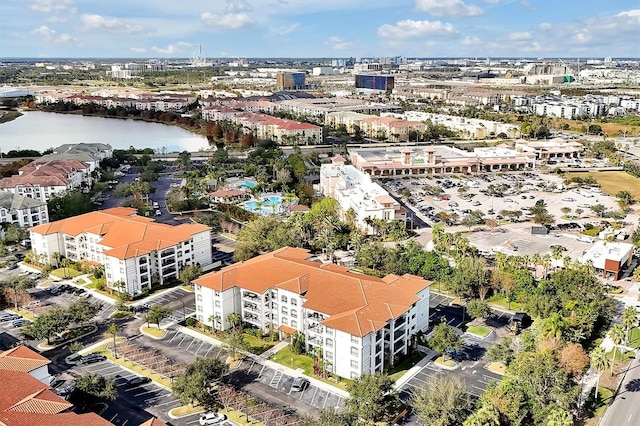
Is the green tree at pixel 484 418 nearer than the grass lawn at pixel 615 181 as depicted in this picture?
Yes

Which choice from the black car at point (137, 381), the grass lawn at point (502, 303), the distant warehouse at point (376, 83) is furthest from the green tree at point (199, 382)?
the distant warehouse at point (376, 83)

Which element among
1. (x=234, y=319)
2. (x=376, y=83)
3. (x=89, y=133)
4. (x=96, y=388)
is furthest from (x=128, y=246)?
(x=376, y=83)

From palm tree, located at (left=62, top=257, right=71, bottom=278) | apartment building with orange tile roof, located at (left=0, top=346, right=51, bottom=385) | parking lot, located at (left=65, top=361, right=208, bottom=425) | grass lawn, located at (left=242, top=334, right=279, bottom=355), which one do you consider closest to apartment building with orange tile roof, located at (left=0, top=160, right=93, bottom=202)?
palm tree, located at (left=62, top=257, right=71, bottom=278)

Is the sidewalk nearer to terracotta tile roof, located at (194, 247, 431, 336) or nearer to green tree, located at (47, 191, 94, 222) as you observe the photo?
terracotta tile roof, located at (194, 247, 431, 336)

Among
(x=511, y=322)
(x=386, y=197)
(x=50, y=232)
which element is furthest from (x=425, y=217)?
(x=50, y=232)

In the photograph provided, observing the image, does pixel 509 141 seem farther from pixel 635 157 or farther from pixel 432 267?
pixel 432 267

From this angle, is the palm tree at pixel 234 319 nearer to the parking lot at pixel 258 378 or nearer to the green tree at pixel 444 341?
the parking lot at pixel 258 378
